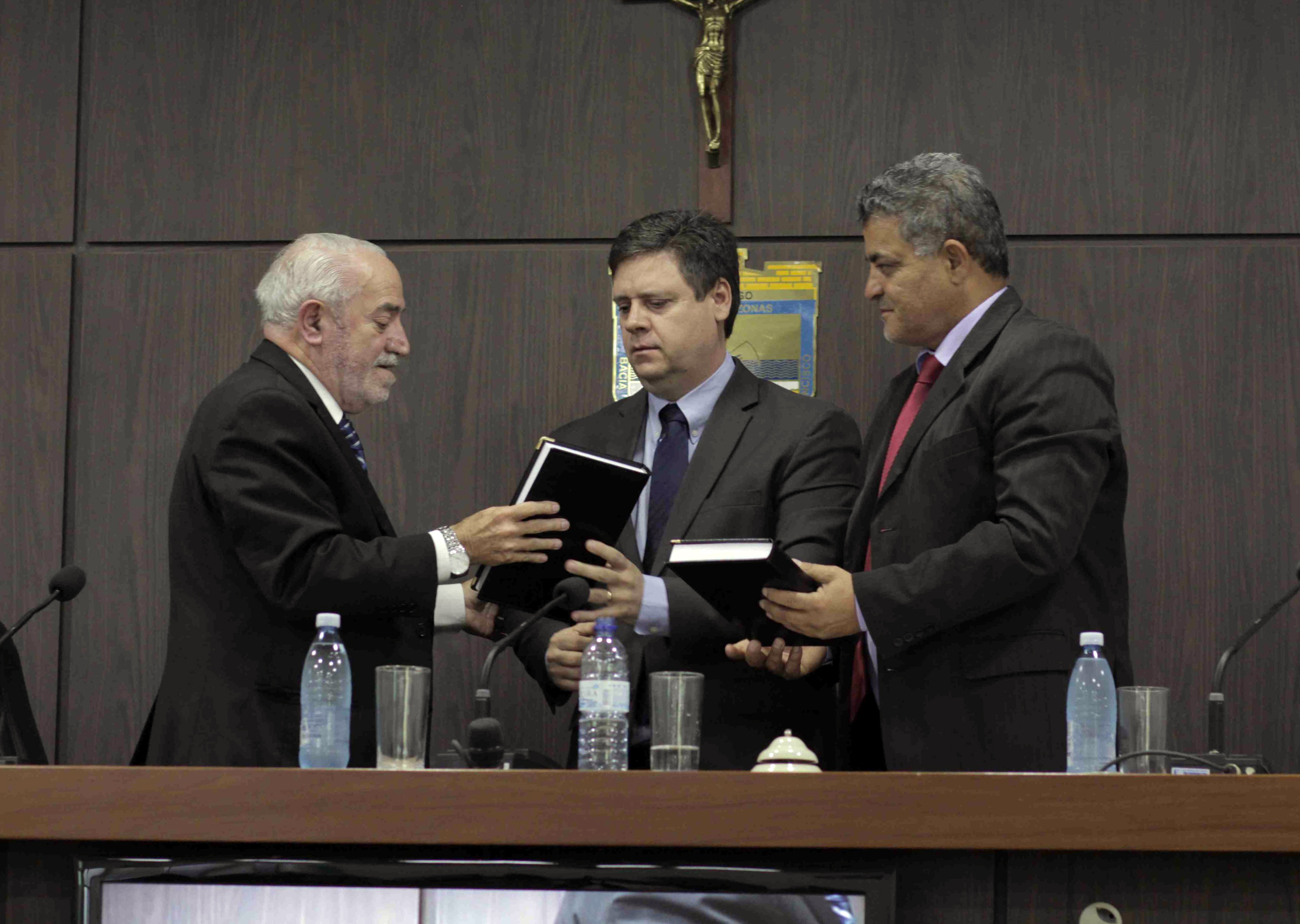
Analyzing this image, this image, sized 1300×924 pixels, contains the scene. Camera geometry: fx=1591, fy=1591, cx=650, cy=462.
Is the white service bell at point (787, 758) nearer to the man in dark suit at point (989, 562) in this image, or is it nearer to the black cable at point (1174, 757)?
the black cable at point (1174, 757)

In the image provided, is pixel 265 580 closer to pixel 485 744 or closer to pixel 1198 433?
pixel 485 744

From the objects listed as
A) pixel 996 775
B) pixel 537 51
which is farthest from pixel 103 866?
pixel 537 51

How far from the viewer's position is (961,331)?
3064 millimetres

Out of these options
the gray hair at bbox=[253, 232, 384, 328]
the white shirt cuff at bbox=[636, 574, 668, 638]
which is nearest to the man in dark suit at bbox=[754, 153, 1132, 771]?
the white shirt cuff at bbox=[636, 574, 668, 638]

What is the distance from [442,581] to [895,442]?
2.97ft

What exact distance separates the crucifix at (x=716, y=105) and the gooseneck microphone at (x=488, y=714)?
1362mm

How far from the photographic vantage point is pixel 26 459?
3.95 metres

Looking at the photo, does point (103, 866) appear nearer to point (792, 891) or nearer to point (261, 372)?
point (792, 891)

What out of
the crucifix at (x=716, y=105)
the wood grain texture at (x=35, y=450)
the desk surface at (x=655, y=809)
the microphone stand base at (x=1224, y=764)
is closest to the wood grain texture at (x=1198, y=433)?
the crucifix at (x=716, y=105)

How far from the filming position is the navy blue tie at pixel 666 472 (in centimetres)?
321

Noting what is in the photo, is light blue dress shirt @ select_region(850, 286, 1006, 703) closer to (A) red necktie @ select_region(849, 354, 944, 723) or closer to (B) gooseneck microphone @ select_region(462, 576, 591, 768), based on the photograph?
(A) red necktie @ select_region(849, 354, 944, 723)

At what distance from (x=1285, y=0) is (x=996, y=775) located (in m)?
2.52

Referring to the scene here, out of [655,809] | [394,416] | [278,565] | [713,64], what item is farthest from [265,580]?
[713,64]

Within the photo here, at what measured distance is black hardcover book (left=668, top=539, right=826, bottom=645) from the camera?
249 centimetres
